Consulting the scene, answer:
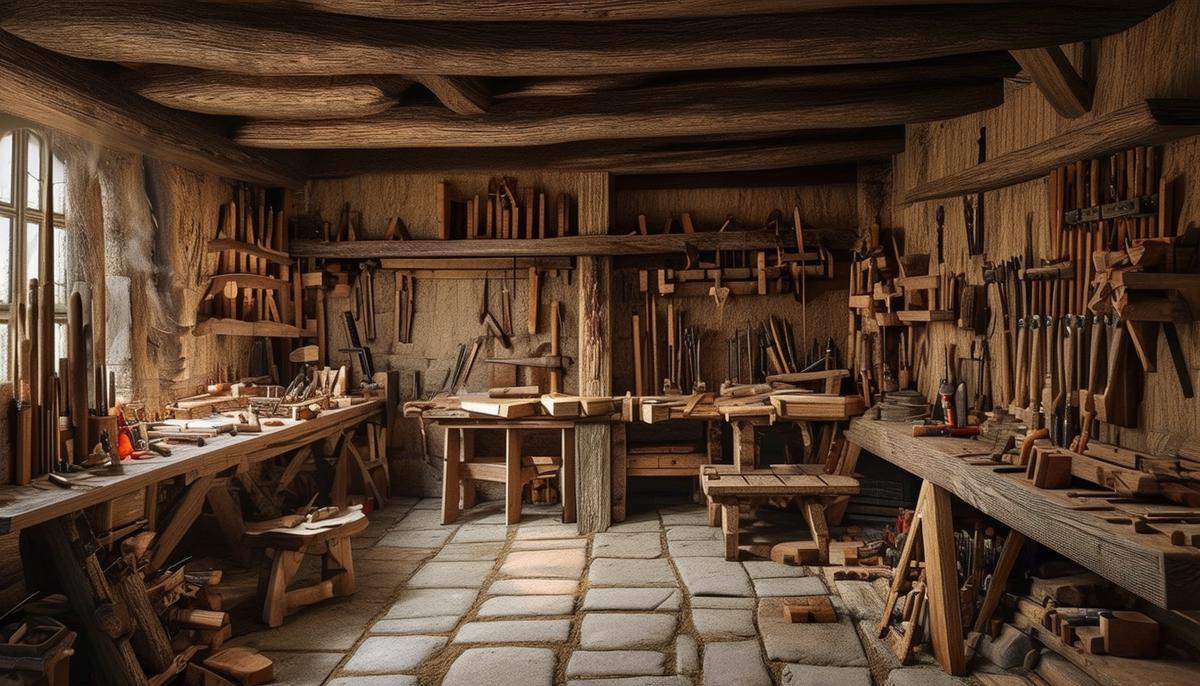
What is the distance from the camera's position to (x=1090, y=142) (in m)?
4.18

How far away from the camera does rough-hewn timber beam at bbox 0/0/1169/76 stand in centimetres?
428

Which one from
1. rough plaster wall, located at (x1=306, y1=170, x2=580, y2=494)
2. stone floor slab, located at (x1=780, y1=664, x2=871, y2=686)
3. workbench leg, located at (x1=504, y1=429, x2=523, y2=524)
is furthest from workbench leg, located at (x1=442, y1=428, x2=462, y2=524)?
stone floor slab, located at (x1=780, y1=664, x2=871, y2=686)

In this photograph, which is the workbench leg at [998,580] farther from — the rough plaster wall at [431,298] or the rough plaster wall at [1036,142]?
the rough plaster wall at [431,298]

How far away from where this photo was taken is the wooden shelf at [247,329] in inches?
271

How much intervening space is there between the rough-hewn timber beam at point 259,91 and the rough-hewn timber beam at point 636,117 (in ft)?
2.33

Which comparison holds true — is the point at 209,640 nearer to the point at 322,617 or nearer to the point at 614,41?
the point at 322,617

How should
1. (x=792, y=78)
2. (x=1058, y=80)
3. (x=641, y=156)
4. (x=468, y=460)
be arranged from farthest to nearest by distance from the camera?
1. (x=468, y=460)
2. (x=641, y=156)
3. (x=792, y=78)
4. (x=1058, y=80)

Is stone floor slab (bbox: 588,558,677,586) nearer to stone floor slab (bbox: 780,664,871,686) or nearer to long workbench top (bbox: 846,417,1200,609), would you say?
stone floor slab (bbox: 780,664,871,686)

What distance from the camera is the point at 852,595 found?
211 inches

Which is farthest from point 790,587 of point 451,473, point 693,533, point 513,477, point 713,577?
point 451,473

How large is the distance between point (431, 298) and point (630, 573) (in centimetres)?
384

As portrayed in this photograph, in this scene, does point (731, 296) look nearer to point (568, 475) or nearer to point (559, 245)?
point (559, 245)

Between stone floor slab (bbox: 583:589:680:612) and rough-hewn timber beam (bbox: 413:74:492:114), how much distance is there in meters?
3.51

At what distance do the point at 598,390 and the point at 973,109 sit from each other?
160 inches
